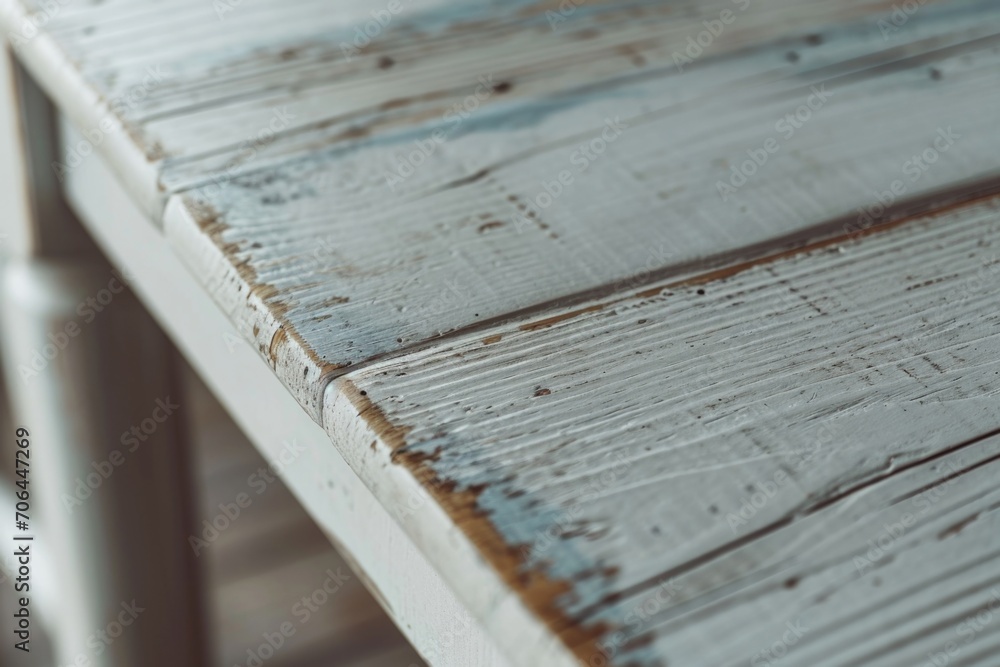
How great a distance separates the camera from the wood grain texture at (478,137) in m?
0.38

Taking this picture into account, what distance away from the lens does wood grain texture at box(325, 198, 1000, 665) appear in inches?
9.9

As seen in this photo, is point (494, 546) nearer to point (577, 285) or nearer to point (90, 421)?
point (577, 285)

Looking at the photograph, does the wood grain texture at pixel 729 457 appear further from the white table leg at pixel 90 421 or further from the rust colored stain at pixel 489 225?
the white table leg at pixel 90 421

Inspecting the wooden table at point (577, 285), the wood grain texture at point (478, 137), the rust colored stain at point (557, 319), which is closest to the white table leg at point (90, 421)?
the wooden table at point (577, 285)

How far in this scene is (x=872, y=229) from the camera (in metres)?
0.42

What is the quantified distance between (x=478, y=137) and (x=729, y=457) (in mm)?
234

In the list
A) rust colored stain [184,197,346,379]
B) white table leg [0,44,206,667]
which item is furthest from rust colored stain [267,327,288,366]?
white table leg [0,44,206,667]

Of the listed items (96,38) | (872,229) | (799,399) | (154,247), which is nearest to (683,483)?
(799,399)

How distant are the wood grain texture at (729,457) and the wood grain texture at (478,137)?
1.2 inches

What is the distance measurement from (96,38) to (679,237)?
34 cm

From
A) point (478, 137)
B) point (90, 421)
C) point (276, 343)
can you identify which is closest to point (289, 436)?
point (276, 343)

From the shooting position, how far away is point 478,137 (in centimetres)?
48

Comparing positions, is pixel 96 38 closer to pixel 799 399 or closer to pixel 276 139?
pixel 276 139

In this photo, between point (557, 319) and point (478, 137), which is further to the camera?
point (478, 137)
